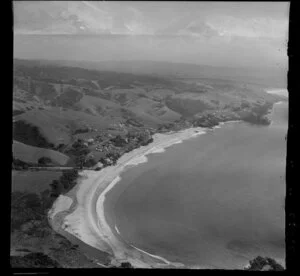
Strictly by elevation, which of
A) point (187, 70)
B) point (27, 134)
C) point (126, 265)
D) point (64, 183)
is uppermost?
point (187, 70)

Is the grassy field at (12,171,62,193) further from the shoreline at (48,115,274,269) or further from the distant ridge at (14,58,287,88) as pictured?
the distant ridge at (14,58,287,88)

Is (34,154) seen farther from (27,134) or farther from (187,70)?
(187,70)

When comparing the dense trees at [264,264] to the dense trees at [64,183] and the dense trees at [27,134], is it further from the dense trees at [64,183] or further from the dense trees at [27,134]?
the dense trees at [27,134]

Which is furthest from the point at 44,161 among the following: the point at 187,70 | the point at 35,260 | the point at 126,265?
the point at 187,70

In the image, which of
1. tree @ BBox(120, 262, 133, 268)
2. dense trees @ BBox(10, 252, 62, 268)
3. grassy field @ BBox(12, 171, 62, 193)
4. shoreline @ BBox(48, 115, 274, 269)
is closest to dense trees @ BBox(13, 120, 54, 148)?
grassy field @ BBox(12, 171, 62, 193)

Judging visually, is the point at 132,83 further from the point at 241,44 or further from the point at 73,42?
the point at 241,44
